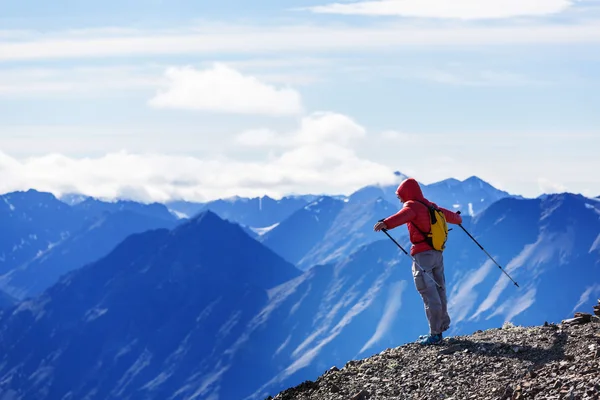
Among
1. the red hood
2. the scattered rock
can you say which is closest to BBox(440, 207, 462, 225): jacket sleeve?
the red hood

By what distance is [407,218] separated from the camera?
2381cm

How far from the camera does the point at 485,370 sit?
20.7 m

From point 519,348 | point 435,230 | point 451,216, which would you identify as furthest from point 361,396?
point 451,216

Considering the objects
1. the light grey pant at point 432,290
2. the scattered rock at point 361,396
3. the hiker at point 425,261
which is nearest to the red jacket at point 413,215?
the hiker at point 425,261

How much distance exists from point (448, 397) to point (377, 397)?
170 centimetres

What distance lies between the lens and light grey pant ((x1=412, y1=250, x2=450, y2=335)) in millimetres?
24188

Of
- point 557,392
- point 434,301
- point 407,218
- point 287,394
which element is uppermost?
point 407,218

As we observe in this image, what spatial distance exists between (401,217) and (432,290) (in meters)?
2.21

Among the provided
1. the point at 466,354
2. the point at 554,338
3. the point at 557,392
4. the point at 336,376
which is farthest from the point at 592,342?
the point at 336,376

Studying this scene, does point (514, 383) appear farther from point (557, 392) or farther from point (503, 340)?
point (503, 340)

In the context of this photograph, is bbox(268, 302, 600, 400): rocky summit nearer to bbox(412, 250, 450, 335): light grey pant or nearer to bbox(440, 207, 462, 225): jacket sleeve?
bbox(412, 250, 450, 335): light grey pant

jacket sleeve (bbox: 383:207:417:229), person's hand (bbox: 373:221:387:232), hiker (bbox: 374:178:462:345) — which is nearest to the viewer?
A: person's hand (bbox: 373:221:387:232)

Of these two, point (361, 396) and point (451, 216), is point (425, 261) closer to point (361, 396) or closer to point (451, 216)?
point (451, 216)

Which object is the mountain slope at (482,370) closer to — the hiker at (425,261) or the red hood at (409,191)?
the hiker at (425,261)
